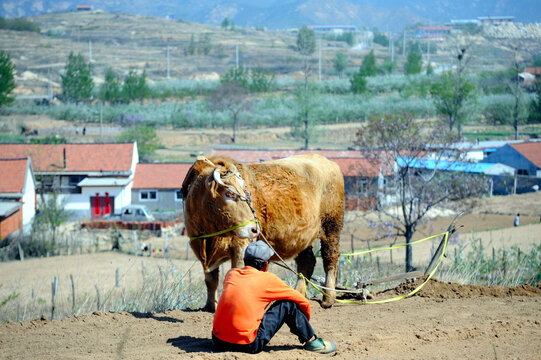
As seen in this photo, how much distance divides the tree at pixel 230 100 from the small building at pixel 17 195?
39255mm

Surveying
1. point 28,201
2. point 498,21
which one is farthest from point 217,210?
point 498,21

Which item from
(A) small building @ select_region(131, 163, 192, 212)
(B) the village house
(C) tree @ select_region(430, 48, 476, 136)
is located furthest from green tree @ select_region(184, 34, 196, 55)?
(A) small building @ select_region(131, 163, 192, 212)

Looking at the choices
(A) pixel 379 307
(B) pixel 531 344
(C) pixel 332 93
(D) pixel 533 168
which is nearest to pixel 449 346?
(B) pixel 531 344

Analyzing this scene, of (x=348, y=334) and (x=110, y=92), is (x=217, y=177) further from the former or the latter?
(x=110, y=92)

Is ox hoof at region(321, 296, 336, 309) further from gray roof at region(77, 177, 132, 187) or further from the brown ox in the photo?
gray roof at region(77, 177, 132, 187)

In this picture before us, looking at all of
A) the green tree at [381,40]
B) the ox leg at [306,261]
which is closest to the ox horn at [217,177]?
the ox leg at [306,261]

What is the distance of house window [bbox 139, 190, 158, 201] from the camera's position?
3831cm

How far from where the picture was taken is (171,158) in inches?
2041

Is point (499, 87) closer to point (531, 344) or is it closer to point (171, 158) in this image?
point (171, 158)

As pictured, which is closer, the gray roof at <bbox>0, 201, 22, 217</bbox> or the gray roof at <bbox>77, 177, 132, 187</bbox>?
the gray roof at <bbox>0, 201, 22, 217</bbox>

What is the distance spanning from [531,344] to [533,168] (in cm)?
3723

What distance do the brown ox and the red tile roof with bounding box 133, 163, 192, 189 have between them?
29612 millimetres

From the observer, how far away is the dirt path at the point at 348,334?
6.57m

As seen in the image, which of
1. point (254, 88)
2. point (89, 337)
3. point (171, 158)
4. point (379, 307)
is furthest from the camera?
point (254, 88)
